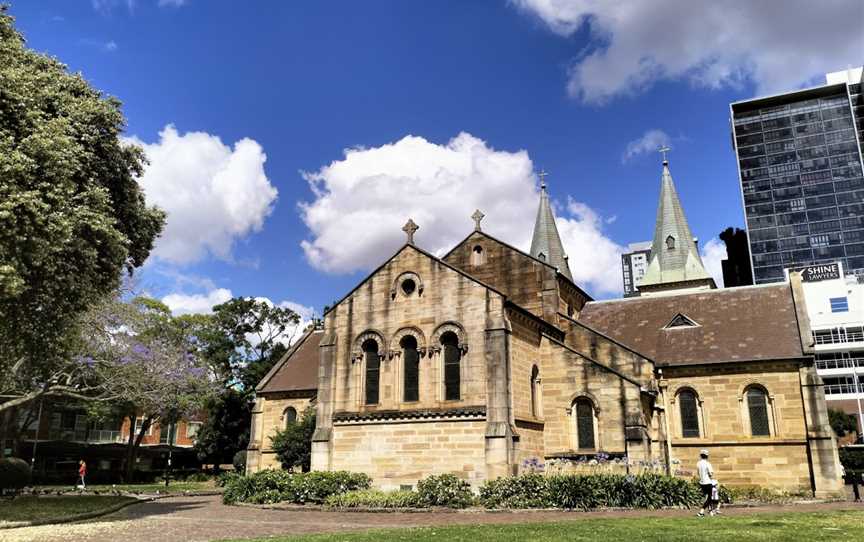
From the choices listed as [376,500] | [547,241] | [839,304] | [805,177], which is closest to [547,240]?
[547,241]

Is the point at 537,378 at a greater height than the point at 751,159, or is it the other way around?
the point at 751,159

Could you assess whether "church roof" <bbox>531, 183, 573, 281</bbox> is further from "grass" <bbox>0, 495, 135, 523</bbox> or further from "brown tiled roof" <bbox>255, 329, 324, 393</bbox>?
"grass" <bbox>0, 495, 135, 523</bbox>

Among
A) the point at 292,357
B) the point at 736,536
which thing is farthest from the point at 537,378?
the point at 292,357

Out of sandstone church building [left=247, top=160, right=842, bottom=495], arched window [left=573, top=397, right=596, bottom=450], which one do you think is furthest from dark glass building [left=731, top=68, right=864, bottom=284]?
arched window [left=573, top=397, right=596, bottom=450]

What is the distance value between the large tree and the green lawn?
1006 centimetres

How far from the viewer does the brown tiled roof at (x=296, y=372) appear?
3638 cm

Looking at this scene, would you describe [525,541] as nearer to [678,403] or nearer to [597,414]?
[597,414]

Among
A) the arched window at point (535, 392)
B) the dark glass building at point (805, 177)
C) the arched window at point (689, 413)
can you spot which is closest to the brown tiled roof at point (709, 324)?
the arched window at point (689, 413)

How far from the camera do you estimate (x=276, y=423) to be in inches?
1427

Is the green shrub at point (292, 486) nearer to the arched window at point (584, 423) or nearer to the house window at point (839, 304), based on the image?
the arched window at point (584, 423)

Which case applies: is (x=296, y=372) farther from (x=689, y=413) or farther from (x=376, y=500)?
(x=689, y=413)

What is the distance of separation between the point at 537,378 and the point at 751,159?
448ft

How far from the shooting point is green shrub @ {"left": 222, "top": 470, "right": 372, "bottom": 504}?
23.8 m

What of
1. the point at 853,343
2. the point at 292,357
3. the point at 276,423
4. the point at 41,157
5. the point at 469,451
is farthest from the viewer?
the point at 853,343
